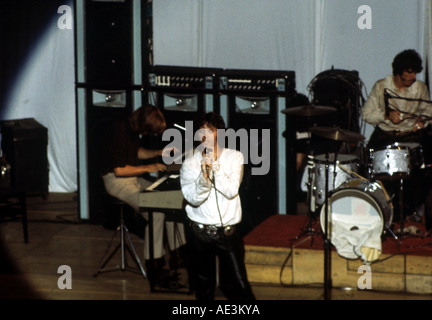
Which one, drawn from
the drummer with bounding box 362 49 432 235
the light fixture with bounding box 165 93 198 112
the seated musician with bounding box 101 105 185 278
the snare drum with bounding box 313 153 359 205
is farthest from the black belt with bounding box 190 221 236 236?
the light fixture with bounding box 165 93 198 112

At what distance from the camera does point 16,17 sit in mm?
9039

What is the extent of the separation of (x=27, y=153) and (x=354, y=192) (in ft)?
14.2

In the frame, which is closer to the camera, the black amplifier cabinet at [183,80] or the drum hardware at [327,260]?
the drum hardware at [327,260]

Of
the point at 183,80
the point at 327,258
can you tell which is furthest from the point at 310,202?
the point at 183,80

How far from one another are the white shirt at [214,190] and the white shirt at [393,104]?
233 centimetres

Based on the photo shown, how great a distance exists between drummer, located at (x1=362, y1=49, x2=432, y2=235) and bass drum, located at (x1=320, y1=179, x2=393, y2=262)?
89 cm

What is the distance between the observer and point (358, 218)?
5938 mm

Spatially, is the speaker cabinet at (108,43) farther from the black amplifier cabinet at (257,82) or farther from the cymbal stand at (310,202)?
the cymbal stand at (310,202)

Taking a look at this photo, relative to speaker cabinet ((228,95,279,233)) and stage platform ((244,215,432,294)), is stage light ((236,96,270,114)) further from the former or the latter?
stage platform ((244,215,432,294))

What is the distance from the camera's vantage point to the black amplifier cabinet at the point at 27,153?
863cm

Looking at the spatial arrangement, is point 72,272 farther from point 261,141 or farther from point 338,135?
point 338,135

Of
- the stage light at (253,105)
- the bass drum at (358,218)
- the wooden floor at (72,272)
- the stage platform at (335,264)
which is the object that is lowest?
the wooden floor at (72,272)

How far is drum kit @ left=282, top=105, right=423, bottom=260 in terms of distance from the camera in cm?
574

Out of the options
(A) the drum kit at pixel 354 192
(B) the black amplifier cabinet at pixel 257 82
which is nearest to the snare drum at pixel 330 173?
(A) the drum kit at pixel 354 192
